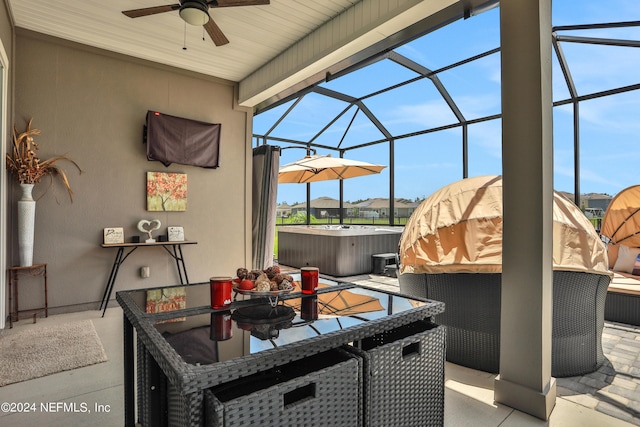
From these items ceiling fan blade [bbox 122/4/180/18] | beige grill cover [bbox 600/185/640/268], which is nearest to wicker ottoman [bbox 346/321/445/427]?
ceiling fan blade [bbox 122/4/180/18]

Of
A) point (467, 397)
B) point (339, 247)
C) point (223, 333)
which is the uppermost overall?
point (223, 333)

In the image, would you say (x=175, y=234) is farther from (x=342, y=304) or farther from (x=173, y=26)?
(x=342, y=304)

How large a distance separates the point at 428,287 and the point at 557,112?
419cm

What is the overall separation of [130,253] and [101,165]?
116 cm

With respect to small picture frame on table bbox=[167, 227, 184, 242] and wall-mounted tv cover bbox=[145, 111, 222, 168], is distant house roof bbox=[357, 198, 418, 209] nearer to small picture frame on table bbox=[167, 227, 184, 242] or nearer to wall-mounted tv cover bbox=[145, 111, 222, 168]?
wall-mounted tv cover bbox=[145, 111, 222, 168]

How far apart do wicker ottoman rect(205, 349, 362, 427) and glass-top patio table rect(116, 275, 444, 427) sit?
2.8 inches

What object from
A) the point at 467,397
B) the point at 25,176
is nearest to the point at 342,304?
the point at 467,397

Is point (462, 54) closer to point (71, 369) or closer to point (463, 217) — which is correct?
point (463, 217)

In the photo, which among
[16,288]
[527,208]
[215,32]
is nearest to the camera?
[527,208]

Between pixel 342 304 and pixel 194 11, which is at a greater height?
pixel 194 11

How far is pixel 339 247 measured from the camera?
6.28m

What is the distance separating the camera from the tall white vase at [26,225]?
3.63 m

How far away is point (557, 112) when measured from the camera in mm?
5273

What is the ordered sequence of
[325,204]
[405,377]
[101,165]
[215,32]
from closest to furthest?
[405,377] → [215,32] → [101,165] → [325,204]
